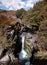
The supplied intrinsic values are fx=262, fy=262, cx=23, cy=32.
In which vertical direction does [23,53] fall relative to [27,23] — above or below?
below

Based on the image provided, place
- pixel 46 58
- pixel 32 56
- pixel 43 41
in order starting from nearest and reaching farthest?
pixel 46 58, pixel 32 56, pixel 43 41

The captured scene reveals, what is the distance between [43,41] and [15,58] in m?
4.63

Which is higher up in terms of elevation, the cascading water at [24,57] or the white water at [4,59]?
the white water at [4,59]

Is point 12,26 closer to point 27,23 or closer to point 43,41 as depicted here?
point 27,23

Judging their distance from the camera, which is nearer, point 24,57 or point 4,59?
point 4,59

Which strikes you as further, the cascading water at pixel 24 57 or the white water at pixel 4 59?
the cascading water at pixel 24 57

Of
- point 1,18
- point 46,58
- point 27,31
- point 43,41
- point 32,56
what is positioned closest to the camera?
point 46,58

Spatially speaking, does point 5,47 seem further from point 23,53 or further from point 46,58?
point 46,58

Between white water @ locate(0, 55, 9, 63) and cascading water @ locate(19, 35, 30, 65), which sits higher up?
white water @ locate(0, 55, 9, 63)

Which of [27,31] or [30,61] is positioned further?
[27,31]

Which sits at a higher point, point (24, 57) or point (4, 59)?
point (4, 59)

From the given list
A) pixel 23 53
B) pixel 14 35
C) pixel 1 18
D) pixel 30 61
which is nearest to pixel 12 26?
pixel 14 35

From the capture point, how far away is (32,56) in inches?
1201

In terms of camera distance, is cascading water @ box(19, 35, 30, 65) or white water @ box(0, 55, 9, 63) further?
cascading water @ box(19, 35, 30, 65)
